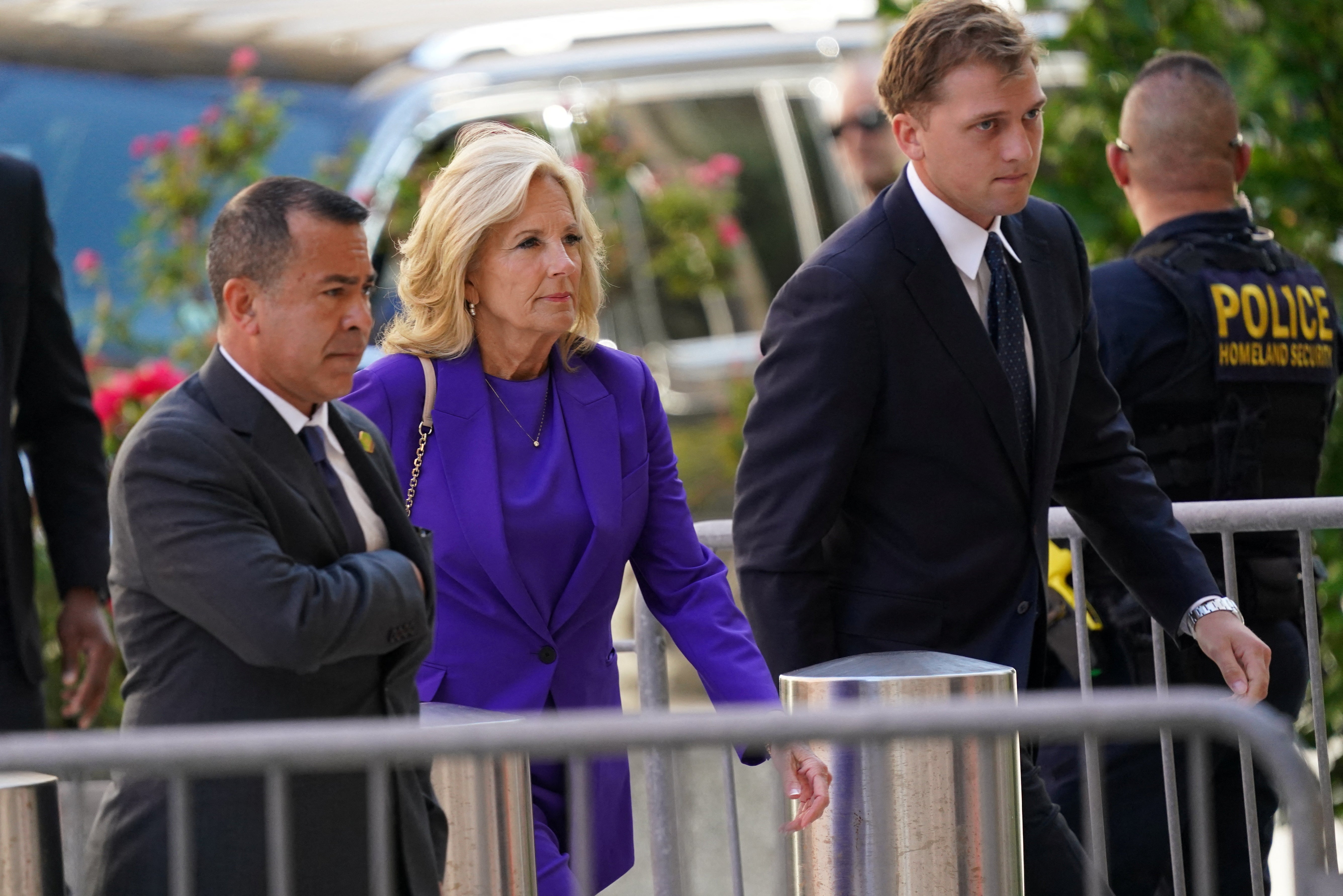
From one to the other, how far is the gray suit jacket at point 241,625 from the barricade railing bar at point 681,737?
34 cm

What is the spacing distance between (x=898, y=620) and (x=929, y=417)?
343 millimetres

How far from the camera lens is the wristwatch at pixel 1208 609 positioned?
128 inches

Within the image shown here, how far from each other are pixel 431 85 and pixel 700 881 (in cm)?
422

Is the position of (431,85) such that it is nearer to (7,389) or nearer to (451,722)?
(7,389)

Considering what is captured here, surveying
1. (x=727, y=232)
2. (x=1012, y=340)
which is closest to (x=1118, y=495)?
(x=1012, y=340)

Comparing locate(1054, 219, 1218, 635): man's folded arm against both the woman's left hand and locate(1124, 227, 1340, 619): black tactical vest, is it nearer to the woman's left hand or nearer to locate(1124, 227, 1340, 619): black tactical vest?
locate(1124, 227, 1340, 619): black tactical vest

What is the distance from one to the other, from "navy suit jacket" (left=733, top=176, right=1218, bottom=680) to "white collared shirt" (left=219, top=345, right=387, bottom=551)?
0.73m

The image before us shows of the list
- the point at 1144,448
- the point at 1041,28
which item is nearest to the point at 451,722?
the point at 1144,448

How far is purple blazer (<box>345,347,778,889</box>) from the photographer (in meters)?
3.20

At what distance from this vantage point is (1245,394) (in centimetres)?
392

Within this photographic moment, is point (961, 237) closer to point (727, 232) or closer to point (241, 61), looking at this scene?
point (241, 61)

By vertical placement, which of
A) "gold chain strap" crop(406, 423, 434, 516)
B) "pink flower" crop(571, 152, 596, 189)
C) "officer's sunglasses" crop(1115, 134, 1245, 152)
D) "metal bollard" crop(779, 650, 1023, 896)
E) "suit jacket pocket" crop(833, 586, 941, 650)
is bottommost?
"metal bollard" crop(779, 650, 1023, 896)

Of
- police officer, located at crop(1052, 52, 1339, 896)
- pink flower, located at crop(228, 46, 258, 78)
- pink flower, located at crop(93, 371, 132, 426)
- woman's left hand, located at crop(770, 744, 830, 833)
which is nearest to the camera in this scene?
woman's left hand, located at crop(770, 744, 830, 833)

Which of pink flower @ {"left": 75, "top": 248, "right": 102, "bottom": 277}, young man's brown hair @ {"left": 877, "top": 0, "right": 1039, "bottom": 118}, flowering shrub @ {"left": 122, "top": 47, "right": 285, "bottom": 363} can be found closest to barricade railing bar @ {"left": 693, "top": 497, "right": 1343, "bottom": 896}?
young man's brown hair @ {"left": 877, "top": 0, "right": 1039, "bottom": 118}
